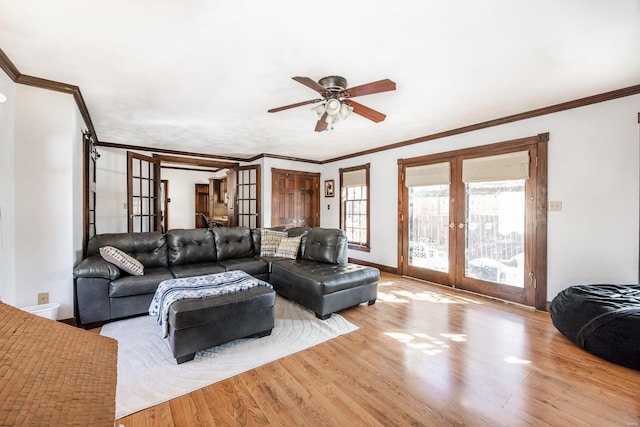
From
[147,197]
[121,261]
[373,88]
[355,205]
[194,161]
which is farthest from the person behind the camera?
[355,205]

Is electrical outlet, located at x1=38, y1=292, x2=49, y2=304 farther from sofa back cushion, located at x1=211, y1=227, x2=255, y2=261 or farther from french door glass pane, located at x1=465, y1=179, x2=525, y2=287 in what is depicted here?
french door glass pane, located at x1=465, y1=179, x2=525, y2=287

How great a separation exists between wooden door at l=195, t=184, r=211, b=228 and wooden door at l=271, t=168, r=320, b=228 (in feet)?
13.5

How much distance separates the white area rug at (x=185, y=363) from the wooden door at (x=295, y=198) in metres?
3.41

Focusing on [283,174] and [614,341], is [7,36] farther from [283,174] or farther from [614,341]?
[614,341]

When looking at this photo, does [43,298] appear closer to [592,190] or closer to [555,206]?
[555,206]

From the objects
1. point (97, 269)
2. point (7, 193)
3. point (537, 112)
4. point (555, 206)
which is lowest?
point (97, 269)

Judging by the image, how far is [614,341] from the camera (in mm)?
2225

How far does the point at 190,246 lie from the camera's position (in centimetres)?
391

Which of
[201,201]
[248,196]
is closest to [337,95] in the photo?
[248,196]

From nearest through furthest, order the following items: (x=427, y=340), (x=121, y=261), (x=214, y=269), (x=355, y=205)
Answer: (x=427, y=340), (x=121, y=261), (x=214, y=269), (x=355, y=205)

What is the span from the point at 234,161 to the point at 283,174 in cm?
127

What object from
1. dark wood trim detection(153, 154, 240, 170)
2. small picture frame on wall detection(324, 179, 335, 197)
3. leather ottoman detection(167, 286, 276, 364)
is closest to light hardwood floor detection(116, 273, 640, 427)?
leather ottoman detection(167, 286, 276, 364)

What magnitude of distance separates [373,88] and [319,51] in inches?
19.7

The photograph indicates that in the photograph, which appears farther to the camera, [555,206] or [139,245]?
[139,245]
